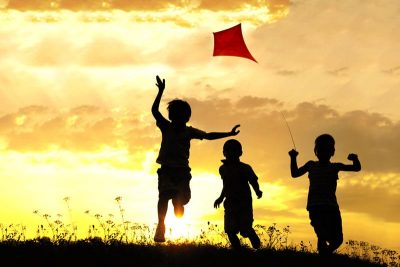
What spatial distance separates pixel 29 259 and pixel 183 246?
10.7 feet

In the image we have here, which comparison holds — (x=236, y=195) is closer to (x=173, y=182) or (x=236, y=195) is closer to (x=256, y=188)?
(x=256, y=188)

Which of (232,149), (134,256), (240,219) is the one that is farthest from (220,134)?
(134,256)

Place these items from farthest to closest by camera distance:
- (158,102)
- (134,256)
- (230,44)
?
1. (230,44)
2. (158,102)
3. (134,256)

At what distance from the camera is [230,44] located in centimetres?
1551

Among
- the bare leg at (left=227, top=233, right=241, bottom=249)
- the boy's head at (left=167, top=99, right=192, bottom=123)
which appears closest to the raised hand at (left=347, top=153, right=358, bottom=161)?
the bare leg at (left=227, top=233, right=241, bottom=249)

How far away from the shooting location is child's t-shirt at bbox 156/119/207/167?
13.0 metres

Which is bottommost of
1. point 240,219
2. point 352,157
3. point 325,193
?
point 240,219

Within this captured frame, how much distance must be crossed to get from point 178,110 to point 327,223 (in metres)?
3.71

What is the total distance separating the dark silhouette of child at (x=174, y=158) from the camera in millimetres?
12938

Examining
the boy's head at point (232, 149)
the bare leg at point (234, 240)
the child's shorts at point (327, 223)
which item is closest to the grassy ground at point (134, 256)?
the bare leg at point (234, 240)

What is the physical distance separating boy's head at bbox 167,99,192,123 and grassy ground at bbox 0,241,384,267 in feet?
8.35

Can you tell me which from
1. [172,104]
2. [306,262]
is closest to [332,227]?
[306,262]

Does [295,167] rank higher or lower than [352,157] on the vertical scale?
lower

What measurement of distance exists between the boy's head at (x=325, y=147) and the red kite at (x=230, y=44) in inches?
119
